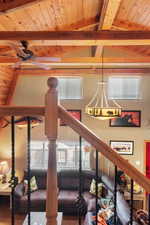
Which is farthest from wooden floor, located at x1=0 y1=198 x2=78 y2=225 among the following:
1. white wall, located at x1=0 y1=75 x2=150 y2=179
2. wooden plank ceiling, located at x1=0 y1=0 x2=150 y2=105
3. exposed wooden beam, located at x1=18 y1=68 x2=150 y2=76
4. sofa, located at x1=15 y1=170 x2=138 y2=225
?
exposed wooden beam, located at x1=18 y1=68 x2=150 y2=76

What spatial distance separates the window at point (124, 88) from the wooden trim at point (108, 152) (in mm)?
7065

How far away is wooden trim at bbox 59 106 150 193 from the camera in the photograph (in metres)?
1.40

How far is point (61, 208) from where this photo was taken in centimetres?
688

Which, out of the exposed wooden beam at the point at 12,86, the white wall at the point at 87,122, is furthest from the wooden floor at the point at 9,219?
the exposed wooden beam at the point at 12,86

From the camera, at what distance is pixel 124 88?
27.5 feet

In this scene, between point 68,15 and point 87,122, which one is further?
point 87,122

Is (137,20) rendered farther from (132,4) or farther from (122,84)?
(122,84)

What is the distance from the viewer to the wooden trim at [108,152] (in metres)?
1.40

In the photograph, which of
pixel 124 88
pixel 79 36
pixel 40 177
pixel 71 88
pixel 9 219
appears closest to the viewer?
pixel 79 36

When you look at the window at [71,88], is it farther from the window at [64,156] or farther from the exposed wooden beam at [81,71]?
the window at [64,156]

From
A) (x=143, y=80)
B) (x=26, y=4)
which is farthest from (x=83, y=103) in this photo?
(x=26, y=4)

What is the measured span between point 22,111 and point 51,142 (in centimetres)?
25

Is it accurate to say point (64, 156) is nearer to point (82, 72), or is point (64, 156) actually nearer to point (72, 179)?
point (72, 179)

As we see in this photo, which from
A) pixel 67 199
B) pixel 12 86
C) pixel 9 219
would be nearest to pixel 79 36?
pixel 12 86
